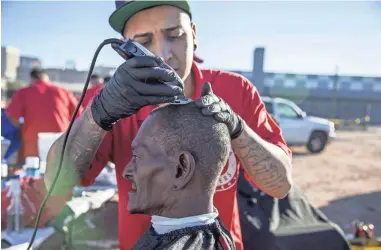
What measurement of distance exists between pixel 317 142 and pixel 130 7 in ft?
36.5

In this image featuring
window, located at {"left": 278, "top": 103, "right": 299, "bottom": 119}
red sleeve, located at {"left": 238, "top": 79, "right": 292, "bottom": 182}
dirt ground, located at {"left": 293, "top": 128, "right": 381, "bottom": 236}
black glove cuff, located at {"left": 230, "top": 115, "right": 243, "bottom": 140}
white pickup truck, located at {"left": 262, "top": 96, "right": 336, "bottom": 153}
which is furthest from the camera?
window, located at {"left": 278, "top": 103, "right": 299, "bottom": 119}

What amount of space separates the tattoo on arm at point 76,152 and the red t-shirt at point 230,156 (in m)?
0.08

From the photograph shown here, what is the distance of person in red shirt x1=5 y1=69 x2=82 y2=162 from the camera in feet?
15.1

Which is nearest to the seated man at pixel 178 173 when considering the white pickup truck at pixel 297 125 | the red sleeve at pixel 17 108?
the red sleeve at pixel 17 108

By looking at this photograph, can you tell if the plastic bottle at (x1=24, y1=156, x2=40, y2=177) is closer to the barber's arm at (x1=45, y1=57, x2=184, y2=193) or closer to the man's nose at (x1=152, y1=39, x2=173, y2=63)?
the barber's arm at (x1=45, y1=57, x2=184, y2=193)

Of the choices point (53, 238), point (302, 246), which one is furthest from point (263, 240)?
point (53, 238)

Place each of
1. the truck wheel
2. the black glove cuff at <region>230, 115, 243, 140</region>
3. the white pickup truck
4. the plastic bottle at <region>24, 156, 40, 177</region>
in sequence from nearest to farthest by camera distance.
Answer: the black glove cuff at <region>230, 115, 243, 140</region>, the plastic bottle at <region>24, 156, 40, 177</region>, the white pickup truck, the truck wheel

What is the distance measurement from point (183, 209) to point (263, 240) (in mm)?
1877

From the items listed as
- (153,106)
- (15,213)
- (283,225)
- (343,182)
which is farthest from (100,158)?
(343,182)

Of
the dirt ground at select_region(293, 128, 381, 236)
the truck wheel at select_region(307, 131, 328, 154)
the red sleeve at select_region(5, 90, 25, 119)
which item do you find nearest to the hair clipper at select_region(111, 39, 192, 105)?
the red sleeve at select_region(5, 90, 25, 119)

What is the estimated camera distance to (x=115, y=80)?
4.07ft

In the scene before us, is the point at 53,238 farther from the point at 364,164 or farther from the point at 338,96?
the point at 338,96

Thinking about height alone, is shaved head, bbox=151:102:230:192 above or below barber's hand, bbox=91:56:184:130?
below

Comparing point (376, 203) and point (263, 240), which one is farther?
point (376, 203)
